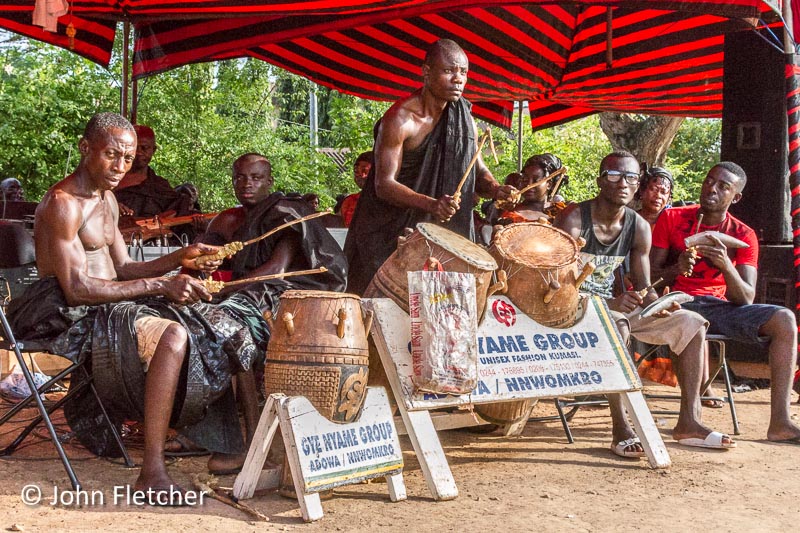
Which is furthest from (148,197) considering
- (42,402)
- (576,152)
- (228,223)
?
(576,152)

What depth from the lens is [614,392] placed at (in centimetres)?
448

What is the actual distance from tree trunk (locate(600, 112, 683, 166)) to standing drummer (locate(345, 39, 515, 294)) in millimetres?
9337

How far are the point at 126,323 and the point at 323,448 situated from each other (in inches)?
38.7

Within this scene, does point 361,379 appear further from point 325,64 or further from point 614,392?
point 325,64

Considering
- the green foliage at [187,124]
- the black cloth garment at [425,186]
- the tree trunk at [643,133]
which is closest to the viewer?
the black cloth garment at [425,186]

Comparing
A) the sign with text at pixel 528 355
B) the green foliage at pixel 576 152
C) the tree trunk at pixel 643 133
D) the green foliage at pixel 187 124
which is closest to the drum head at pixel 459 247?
the sign with text at pixel 528 355

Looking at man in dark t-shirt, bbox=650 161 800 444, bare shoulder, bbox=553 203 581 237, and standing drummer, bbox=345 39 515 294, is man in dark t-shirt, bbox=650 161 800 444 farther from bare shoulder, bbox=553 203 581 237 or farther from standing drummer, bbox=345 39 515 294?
standing drummer, bbox=345 39 515 294

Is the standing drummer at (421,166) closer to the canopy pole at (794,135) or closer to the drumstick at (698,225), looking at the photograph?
the drumstick at (698,225)

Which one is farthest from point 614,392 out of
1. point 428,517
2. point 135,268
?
point 135,268

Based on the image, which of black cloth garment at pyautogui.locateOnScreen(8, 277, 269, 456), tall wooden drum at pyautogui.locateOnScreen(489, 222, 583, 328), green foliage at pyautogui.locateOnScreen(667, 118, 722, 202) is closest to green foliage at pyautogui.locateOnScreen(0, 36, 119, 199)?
black cloth garment at pyautogui.locateOnScreen(8, 277, 269, 456)

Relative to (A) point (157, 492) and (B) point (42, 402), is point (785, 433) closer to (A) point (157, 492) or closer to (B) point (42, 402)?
(A) point (157, 492)

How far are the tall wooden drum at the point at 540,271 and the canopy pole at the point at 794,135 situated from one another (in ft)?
9.33

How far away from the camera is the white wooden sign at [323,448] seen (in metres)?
3.53

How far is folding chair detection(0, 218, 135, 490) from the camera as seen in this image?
385 cm
